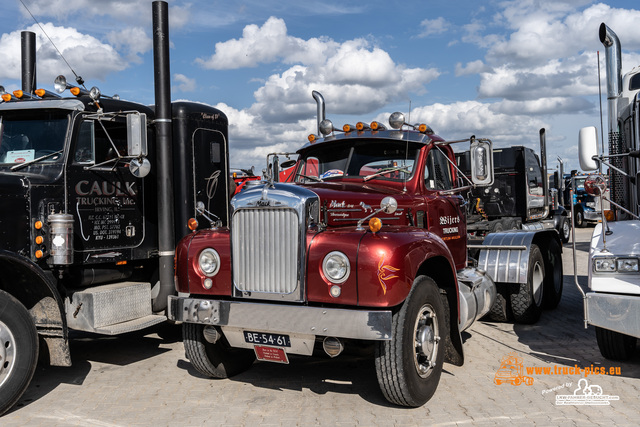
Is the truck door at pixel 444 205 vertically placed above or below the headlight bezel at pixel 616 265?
above

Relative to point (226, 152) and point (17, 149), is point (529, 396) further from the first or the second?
point (17, 149)

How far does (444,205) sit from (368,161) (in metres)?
0.95

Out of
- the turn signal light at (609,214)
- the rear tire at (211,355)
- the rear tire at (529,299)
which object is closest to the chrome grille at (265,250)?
the rear tire at (211,355)

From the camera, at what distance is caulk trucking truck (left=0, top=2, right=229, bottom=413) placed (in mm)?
5043

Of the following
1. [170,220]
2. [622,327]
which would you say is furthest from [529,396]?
[170,220]

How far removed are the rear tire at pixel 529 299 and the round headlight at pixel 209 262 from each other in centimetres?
429

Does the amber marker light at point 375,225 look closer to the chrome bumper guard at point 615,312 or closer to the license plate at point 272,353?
the license plate at point 272,353

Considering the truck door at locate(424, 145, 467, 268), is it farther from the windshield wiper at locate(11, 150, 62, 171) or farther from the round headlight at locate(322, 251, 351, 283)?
the windshield wiper at locate(11, 150, 62, 171)

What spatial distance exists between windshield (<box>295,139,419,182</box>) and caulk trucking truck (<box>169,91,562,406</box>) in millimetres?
15

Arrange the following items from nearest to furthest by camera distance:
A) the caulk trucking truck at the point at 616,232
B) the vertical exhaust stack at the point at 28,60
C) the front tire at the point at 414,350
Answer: the front tire at the point at 414,350, the caulk trucking truck at the point at 616,232, the vertical exhaust stack at the point at 28,60

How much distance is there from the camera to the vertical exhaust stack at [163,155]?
642 centimetres

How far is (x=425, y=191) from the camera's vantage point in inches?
242

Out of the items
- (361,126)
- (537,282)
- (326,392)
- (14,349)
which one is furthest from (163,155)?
(537,282)

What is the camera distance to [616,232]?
5.61 metres
